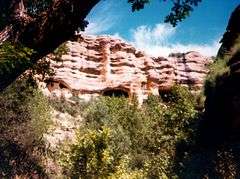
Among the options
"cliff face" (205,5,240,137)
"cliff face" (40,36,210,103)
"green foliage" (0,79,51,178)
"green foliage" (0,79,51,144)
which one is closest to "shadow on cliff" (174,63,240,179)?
"cliff face" (205,5,240,137)

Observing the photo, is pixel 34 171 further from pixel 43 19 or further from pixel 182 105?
pixel 43 19

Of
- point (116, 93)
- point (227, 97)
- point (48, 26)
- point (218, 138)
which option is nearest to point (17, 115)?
point (218, 138)

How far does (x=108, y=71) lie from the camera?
65.9 m

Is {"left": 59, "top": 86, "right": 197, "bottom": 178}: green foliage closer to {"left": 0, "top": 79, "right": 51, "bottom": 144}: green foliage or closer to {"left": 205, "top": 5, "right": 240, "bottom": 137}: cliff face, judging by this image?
{"left": 0, "top": 79, "right": 51, "bottom": 144}: green foliage

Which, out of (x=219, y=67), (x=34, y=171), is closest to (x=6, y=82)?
(x=34, y=171)

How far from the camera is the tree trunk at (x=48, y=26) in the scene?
6.64 m

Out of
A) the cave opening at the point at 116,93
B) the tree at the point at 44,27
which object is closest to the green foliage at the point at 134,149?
the tree at the point at 44,27

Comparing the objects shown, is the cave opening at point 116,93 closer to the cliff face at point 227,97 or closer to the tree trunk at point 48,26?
the cliff face at point 227,97

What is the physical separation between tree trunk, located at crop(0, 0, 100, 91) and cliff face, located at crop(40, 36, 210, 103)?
52.0 metres

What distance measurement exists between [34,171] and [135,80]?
46.9m

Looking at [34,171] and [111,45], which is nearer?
[34,171]

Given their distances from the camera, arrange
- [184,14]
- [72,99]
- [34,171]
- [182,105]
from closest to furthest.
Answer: [184,14]
[34,171]
[182,105]
[72,99]

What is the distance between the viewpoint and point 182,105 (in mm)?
28781

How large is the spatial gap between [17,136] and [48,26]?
17.0 meters
